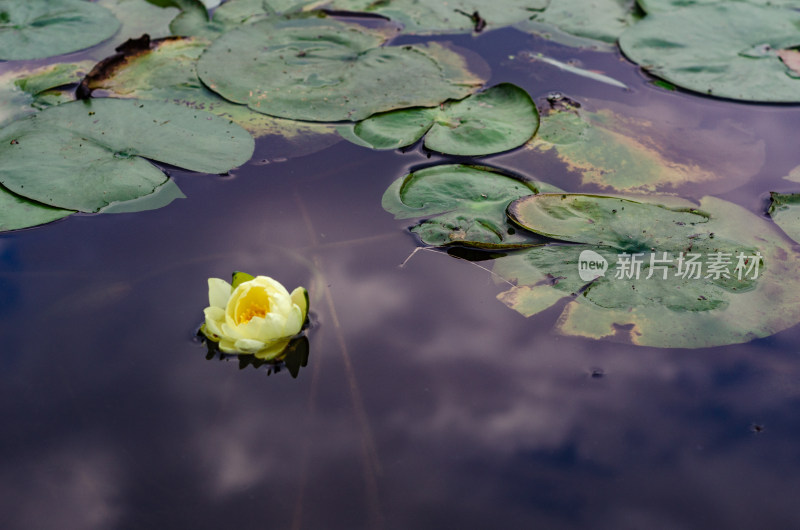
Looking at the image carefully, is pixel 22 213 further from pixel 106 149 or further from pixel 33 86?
pixel 33 86

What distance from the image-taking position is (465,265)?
2.75 m

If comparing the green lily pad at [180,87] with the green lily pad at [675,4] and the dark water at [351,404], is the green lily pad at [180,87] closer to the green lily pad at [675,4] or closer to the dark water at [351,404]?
the dark water at [351,404]

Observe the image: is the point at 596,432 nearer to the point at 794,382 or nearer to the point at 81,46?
the point at 794,382

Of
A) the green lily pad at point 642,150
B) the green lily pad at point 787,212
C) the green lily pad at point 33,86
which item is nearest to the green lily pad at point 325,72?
the green lily pad at point 642,150

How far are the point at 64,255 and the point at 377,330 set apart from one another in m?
1.45

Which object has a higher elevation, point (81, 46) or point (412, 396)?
point (81, 46)

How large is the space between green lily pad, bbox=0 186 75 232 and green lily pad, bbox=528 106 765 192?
243 cm

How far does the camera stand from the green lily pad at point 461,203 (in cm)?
281

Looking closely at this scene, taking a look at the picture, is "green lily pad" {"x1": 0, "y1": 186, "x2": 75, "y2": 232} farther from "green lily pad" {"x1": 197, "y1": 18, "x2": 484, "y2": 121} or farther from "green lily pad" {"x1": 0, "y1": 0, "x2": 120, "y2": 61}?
"green lily pad" {"x1": 0, "y1": 0, "x2": 120, "y2": 61}

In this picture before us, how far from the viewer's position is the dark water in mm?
1944

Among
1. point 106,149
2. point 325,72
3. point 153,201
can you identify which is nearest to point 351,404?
point 153,201

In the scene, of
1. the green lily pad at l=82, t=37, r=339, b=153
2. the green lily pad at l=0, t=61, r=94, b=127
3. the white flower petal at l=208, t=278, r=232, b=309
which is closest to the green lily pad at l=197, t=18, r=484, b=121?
the green lily pad at l=82, t=37, r=339, b=153

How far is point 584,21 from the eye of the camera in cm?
457

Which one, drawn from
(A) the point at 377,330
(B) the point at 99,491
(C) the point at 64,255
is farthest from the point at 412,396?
(C) the point at 64,255
